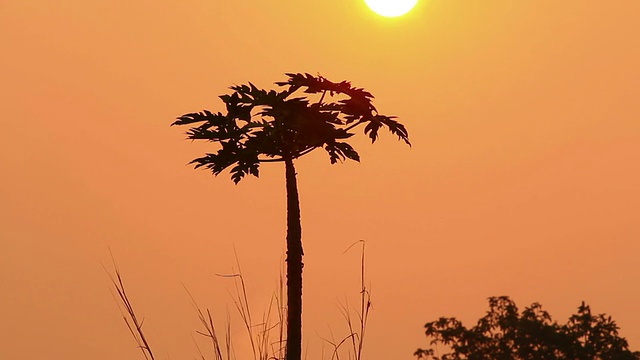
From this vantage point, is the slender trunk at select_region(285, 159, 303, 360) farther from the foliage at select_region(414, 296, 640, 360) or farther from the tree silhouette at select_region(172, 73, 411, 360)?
the foliage at select_region(414, 296, 640, 360)

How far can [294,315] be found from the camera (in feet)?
34.6

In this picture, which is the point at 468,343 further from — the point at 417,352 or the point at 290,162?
the point at 290,162

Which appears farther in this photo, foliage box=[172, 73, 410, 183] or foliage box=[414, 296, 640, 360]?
foliage box=[414, 296, 640, 360]

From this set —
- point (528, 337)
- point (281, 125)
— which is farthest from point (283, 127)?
point (528, 337)

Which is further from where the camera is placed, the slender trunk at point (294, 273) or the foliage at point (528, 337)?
the foliage at point (528, 337)

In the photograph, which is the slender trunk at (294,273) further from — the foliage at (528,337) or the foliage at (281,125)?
the foliage at (528,337)

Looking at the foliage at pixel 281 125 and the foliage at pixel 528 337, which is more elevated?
the foliage at pixel 528 337

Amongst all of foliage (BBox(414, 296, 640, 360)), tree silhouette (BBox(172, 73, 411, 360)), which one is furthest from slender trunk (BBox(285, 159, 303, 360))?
foliage (BBox(414, 296, 640, 360))

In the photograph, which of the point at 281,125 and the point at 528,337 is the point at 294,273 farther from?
the point at 528,337

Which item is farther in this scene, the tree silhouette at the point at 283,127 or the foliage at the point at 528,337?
the foliage at the point at 528,337

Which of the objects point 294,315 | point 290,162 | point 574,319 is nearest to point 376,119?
point 290,162

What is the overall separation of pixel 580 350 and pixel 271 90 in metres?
54.4

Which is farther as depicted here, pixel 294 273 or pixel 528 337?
pixel 528 337

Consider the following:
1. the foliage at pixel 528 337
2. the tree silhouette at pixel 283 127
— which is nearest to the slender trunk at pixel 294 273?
the tree silhouette at pixel 283 127
